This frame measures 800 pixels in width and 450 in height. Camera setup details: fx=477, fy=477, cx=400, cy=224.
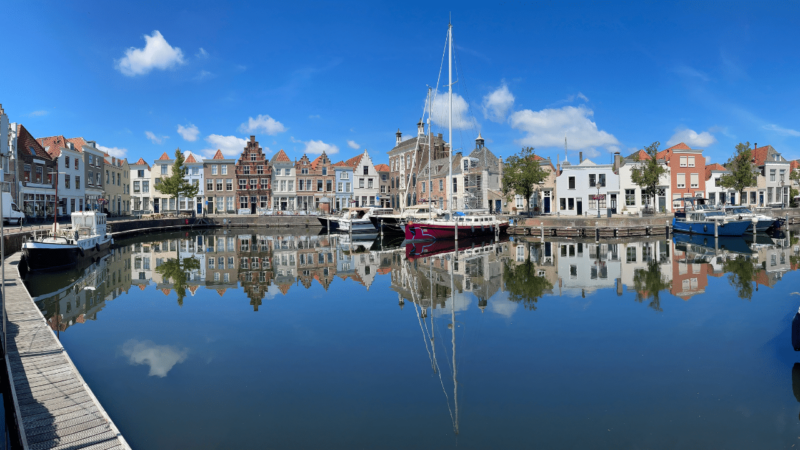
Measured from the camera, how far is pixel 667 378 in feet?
30.1

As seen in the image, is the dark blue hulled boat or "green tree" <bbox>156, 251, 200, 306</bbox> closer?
"green tree" <bbox>156, 251, 200, 306</bbox>

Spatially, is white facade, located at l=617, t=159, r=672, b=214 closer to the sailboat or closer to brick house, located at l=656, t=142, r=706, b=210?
brick house, located at l=656, t=142, r=706, b=210

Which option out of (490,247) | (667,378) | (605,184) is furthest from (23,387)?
(605,184)

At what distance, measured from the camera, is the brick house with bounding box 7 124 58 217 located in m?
41.1

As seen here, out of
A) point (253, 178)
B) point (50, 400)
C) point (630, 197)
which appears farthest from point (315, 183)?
point (50, 400)

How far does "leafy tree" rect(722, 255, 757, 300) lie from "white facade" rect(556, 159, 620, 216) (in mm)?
28006

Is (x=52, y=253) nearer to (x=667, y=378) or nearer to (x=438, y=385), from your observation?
(x=438, y=385)

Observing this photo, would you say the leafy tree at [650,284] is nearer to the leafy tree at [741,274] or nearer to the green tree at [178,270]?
the leafy tree at [741,274]

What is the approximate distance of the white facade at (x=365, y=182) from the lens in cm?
7388

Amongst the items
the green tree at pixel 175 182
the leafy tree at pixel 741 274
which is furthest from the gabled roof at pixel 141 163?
the leafy tree at pixel 741 274

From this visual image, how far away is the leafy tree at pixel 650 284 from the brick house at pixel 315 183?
2126 inches

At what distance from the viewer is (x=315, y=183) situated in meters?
72.4

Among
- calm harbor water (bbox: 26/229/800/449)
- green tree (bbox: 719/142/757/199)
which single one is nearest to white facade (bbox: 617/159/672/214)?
green tree (bbox: 719/142/757/199)

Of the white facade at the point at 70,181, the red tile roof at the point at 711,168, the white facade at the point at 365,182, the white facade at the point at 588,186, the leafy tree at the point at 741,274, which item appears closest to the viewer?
the leafy tree at the point at 741,274
